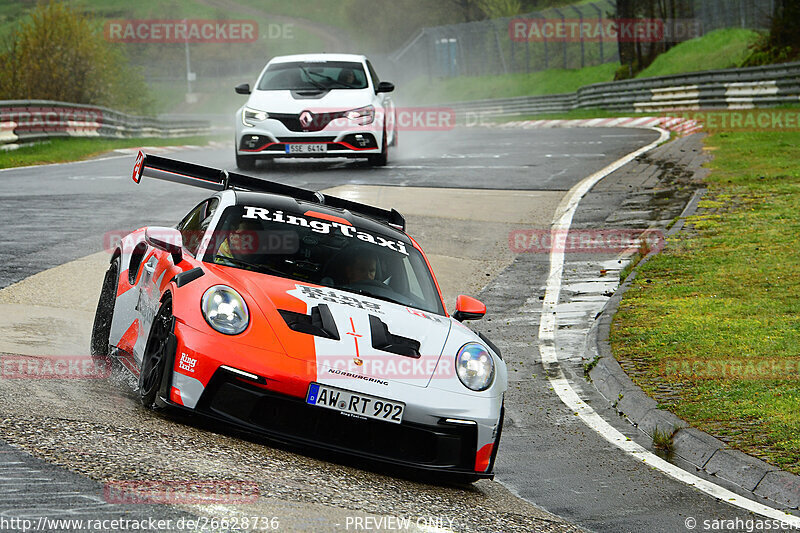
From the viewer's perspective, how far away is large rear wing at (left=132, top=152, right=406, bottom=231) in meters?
7.50

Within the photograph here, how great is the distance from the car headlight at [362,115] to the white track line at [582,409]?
435 cm

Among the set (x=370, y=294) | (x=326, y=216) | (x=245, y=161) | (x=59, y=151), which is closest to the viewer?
(x=370, y=294)

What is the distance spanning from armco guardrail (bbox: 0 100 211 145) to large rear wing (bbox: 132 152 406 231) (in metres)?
19.3

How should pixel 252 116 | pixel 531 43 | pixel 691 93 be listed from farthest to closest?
1. pixel 531 43
2. pixel 691 93
3. pixel 252 116

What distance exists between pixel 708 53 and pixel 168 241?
133 ft

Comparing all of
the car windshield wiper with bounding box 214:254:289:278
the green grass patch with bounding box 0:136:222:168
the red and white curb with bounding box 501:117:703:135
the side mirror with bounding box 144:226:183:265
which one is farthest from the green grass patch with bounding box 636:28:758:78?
the side mirror with bounding box 144:226:183:265

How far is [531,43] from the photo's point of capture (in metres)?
59.1

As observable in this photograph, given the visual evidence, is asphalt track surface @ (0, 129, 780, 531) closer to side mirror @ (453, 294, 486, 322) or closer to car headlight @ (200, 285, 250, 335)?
car headlight @ (200, 285, 250, 335)

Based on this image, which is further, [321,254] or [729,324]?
[729,324]

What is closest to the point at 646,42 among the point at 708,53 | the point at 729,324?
the point at 708,53

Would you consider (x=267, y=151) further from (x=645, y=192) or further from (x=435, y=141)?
(x=435, y=141)

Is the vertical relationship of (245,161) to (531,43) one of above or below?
below

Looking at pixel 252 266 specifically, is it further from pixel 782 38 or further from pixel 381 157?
pixel 782 38

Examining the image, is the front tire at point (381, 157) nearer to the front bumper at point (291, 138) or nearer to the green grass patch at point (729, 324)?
the front bumper at point (291, 138)
